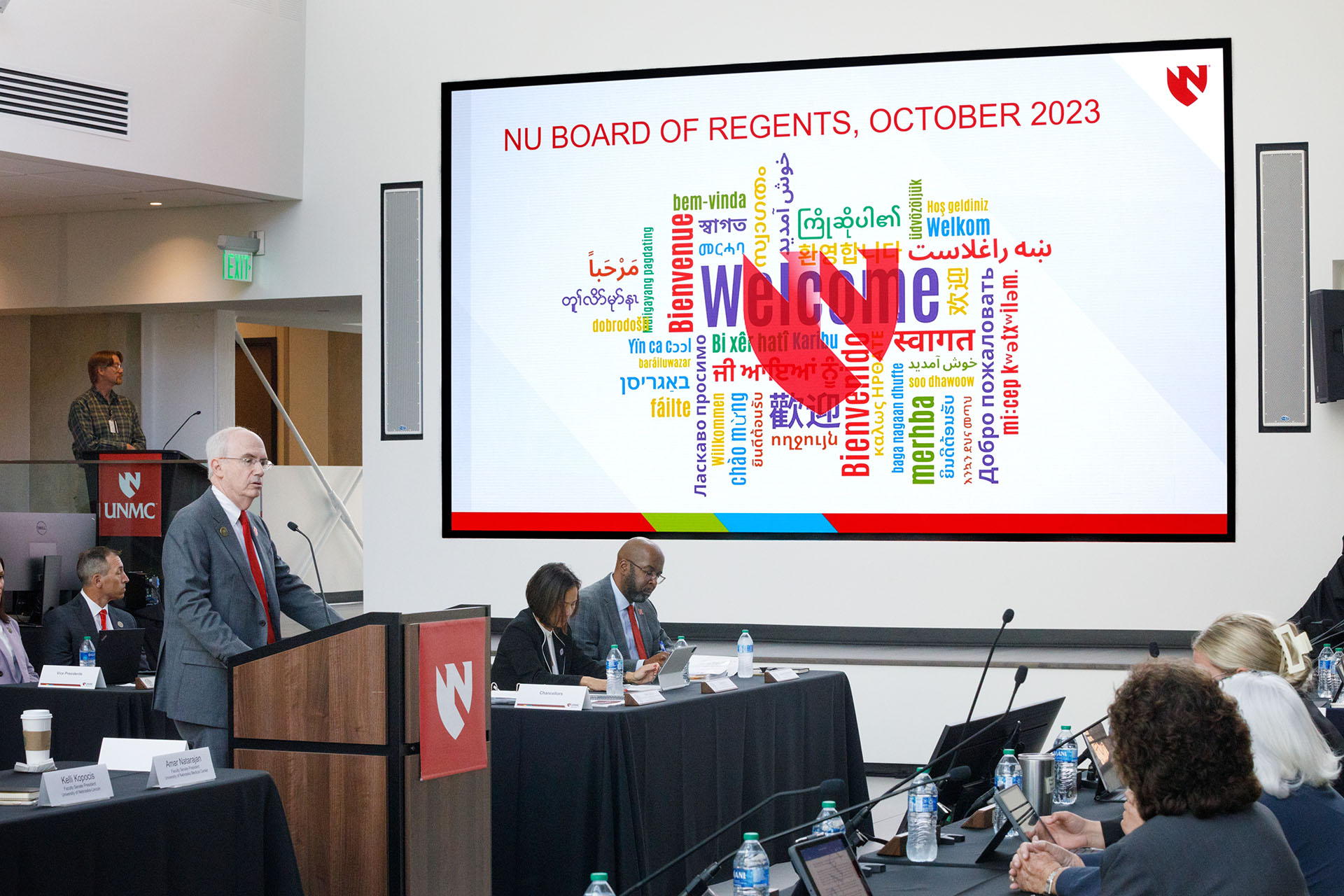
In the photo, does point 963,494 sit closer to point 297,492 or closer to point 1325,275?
point 1325,275

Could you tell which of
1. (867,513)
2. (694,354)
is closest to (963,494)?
(867,513)

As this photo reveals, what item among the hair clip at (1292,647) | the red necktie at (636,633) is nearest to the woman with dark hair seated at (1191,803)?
the hair clip at (1292,647)

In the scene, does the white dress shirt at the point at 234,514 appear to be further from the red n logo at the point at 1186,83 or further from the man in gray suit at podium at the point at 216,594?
the red n logo at the point at 1186,83

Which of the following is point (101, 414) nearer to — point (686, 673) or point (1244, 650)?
point (686, 673)

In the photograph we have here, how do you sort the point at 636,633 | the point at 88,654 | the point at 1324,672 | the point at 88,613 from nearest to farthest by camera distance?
the point at 1324,672, the point at 88,654, the point at 636,633, the point at 88,613

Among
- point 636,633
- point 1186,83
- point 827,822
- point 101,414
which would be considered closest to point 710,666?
point 636,633

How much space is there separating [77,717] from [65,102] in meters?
3.23

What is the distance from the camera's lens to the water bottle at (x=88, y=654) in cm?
546

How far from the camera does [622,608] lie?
18.4 ft

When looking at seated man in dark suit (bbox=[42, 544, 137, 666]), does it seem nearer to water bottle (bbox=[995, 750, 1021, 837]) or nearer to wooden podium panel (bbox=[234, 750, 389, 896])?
wooden podium panel (bbox=[234, 750, 389, 896])

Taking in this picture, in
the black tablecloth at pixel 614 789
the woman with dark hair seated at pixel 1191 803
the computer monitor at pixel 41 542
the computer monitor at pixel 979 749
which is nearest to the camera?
the woman with dark hair seated at pixel 1191 803

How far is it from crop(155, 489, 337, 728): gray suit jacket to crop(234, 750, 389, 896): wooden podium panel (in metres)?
0.52

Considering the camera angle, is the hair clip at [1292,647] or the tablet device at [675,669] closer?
the hair clip at [1292,647]

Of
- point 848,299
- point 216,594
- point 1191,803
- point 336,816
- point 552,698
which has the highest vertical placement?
point 848,299
